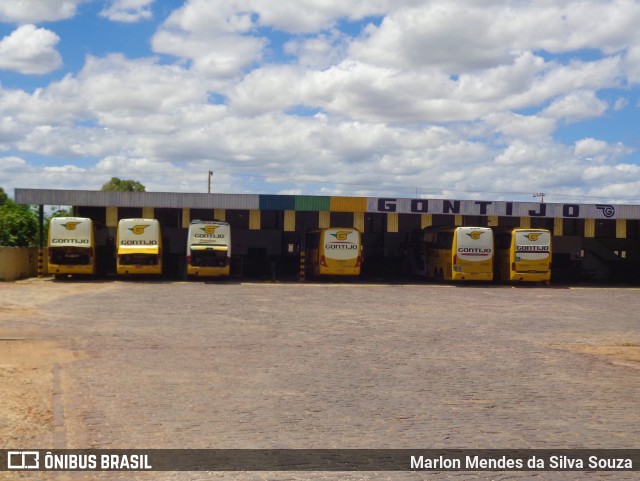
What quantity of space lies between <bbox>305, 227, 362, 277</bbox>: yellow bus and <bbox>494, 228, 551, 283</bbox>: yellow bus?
24.3 ft

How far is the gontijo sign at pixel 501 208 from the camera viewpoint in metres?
38.6

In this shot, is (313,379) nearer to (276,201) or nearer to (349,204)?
(276,201)

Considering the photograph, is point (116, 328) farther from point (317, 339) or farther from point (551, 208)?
point (551, 208)

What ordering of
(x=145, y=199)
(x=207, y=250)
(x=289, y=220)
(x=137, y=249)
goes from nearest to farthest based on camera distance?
(x=137, y=249) → (x=207, y=250) → (x=145, y=199) → (x=289, y=220)

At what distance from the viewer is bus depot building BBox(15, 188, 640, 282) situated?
37562 mm

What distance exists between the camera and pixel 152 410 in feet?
30.2

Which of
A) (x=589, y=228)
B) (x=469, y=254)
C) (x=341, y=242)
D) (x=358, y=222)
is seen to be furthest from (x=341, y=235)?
(x=589, y=228)

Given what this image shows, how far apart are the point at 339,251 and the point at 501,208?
944 cm


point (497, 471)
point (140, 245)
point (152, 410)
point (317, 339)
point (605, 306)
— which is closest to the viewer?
point (497, 471)

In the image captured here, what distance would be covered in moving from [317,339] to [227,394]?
5873 millimetres

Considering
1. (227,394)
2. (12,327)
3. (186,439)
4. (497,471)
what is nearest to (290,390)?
(227,394)

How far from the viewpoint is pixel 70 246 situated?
3369 cm

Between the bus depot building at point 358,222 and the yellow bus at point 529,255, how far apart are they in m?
3.57

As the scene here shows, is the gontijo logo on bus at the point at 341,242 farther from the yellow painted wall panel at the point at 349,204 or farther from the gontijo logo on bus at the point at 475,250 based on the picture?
the gontijo logo on bus at the point at 475,250
